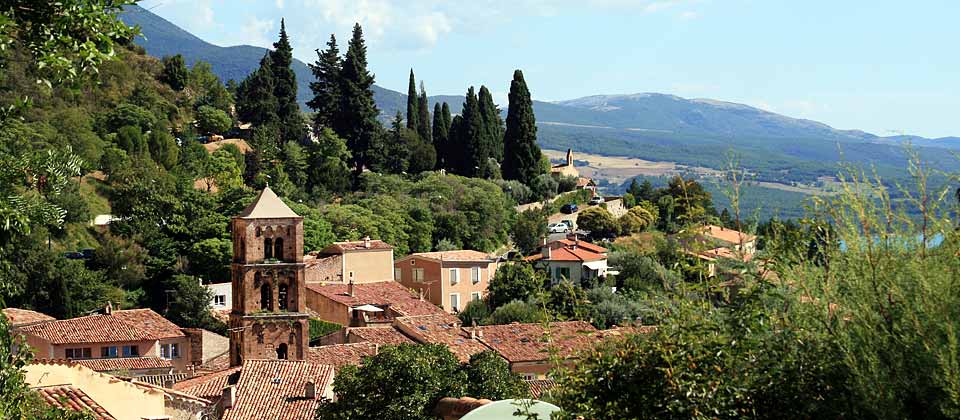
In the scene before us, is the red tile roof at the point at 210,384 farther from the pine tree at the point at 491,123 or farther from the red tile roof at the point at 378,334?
the pine tree at the point at 491,123

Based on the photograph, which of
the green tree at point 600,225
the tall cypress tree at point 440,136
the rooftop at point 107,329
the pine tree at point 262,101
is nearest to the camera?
the rooftop at point 107,329

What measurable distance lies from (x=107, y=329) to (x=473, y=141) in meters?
33.0

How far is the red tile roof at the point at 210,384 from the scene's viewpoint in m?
27.5

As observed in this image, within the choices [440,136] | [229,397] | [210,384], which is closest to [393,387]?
[229,397]

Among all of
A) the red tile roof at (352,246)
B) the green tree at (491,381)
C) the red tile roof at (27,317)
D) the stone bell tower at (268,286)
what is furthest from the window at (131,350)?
the green tree at (491,381)

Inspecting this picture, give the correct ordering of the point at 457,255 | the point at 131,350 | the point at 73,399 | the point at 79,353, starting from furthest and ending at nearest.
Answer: the point at 457,255 → the point at 131,350 → the point at 79,353 → the point at 73,399

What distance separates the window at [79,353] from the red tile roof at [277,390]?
9.15 meters

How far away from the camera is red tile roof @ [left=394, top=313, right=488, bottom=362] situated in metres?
36.5

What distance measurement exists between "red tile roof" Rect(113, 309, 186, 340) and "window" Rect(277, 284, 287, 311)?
316cm

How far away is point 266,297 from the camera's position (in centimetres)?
3816

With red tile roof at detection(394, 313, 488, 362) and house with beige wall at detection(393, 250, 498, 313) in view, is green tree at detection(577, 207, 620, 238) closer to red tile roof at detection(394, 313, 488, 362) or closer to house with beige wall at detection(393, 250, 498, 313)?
house with beige wall at detection(393, 250, 498, 313)

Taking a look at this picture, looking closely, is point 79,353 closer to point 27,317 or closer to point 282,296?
point 27,317

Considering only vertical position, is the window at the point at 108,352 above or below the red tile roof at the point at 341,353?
below

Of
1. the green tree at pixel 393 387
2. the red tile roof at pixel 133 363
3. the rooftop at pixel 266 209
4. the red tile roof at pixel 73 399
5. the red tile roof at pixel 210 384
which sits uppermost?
the red tile roof at pixel 73 399
